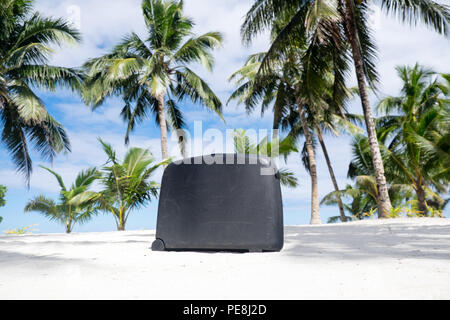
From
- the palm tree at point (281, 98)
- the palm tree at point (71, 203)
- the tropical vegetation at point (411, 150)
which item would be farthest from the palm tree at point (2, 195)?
the tropical vegetation at point (411, 150)

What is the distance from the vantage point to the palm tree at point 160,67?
42.2 feet

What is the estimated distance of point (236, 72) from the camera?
1438 centimetres

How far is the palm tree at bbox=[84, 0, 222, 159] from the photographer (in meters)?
12.9

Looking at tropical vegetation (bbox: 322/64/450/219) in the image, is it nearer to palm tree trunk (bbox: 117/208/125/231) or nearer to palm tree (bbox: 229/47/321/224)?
palm tree (bbox: 229/47/321/224)

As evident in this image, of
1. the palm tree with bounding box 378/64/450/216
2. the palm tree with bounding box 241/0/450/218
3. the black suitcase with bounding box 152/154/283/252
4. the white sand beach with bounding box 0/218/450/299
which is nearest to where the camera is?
the white sand beach with bounding box 0/218/450/299

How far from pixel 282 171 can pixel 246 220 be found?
12.7 m

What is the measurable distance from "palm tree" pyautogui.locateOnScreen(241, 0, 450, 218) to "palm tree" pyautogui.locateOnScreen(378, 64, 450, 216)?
7.75 ft

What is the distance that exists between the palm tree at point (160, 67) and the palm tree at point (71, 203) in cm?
288

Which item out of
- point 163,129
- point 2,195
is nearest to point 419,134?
point 163,129

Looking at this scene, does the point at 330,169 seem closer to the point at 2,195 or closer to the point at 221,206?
the point at 221,206

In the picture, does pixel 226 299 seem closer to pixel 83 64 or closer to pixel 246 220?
pixel 246 220

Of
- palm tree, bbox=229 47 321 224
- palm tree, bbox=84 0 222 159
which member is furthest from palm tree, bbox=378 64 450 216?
palm tree, bbox=84 0 222 159

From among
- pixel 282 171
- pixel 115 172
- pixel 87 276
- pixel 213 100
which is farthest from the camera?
pixel 282 171
